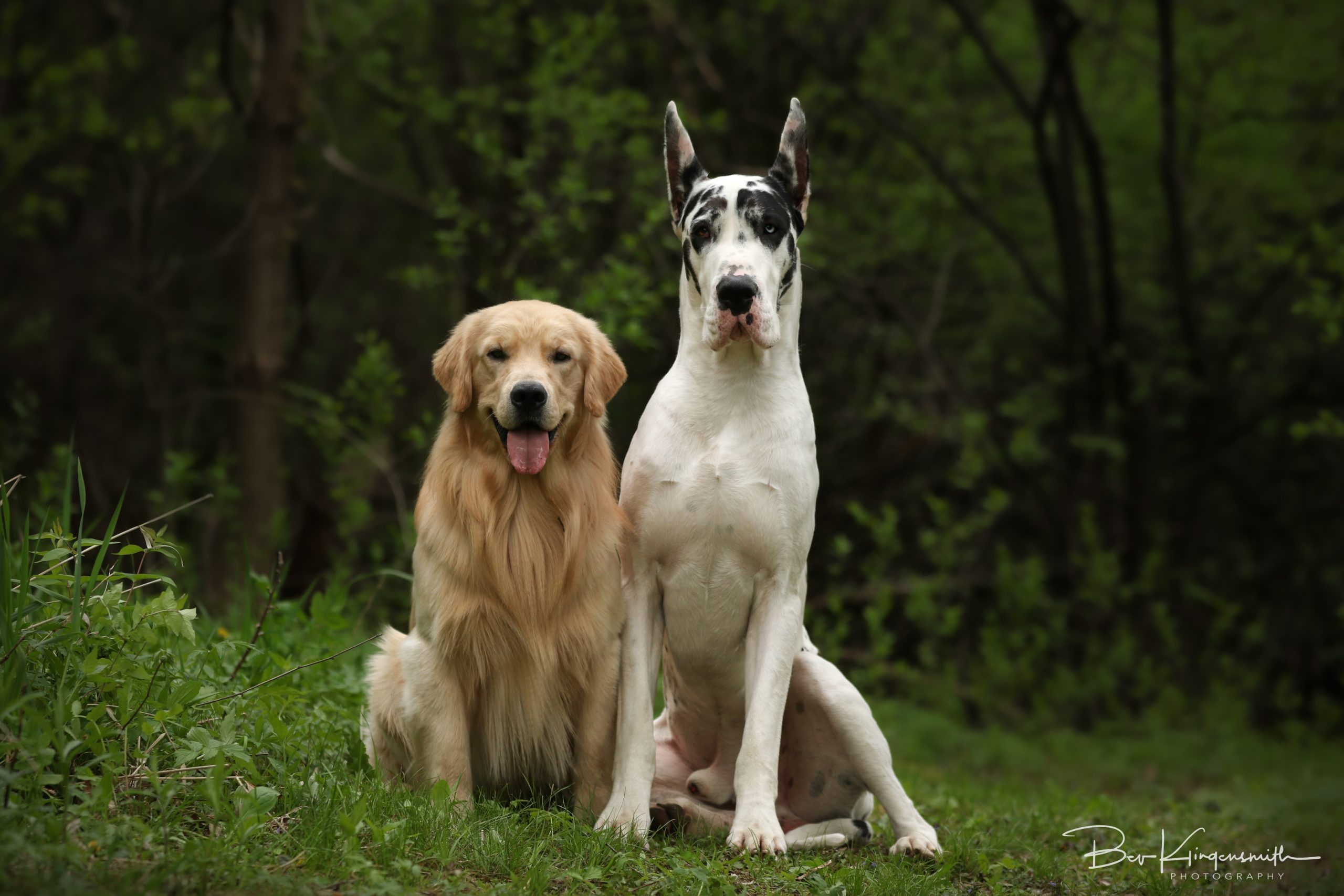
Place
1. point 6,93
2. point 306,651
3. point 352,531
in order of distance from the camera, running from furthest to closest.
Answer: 1. point 6,93
2. point 352,531
3. point 306,651

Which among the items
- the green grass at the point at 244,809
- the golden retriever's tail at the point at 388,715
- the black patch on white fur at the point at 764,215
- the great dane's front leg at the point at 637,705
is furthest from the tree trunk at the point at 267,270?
the black patch on white fur at the point at 764,215

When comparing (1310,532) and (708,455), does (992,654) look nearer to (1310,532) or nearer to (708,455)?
(1310,532)

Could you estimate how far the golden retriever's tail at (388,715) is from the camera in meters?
4.38

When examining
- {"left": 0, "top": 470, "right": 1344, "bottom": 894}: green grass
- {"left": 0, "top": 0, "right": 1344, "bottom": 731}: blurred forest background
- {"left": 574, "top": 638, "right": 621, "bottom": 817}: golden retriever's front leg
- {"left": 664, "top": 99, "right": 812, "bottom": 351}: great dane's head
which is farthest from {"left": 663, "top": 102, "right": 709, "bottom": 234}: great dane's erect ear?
{"left": 0, "top": 0, "right": 1344, "bottom": 731}: blurred forest background

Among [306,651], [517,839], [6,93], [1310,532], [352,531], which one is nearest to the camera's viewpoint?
[517,839]

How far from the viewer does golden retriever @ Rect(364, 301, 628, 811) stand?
4.23 metres

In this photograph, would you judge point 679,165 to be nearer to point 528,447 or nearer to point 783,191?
point 783,191

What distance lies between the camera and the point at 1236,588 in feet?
47.8

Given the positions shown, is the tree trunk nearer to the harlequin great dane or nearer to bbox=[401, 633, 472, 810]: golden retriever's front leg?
bbox=[401, 633, 472, 810]: golden retriever's front leg

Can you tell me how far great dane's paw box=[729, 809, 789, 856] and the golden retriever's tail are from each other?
122cm

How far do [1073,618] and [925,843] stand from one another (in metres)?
8.64

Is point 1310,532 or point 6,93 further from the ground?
point 6,93

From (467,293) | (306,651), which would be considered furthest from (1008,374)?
(306,651)

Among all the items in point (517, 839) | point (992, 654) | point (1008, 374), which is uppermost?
point (1008, 374)
